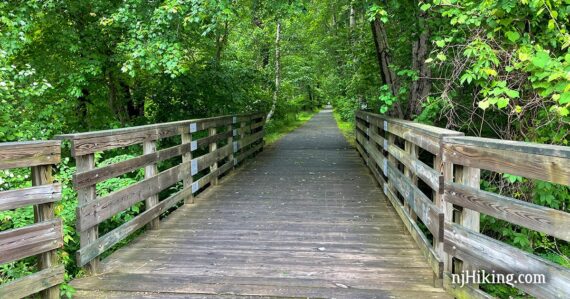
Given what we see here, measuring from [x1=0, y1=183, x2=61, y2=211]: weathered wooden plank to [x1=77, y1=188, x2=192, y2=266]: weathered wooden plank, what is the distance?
0.71 m

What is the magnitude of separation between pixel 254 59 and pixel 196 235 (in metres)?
17.3

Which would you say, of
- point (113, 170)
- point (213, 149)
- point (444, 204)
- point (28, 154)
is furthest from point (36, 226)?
point (213, 149)

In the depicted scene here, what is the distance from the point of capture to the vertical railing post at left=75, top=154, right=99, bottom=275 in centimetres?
353

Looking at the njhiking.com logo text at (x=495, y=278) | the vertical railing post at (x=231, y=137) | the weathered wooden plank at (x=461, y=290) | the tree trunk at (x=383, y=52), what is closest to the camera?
the njhiking.com logo text at (x=495, y=278)

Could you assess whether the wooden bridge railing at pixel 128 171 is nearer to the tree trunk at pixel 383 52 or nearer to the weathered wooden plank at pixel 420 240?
the weathered wooden plank at pixel 420 240

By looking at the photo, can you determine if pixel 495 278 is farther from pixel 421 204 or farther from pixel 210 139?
pixel 210 139

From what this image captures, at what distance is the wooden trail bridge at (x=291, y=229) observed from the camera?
2607 mm

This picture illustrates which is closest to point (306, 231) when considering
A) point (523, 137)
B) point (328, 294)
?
point (328, 294)

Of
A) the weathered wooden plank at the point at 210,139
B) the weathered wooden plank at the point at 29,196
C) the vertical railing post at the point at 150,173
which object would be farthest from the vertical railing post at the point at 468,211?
the weathered wooden plank at the point at 210,139

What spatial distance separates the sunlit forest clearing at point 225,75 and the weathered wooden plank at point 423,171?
0.57 meters

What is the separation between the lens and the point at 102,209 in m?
3.80

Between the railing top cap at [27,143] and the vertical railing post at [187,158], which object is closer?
the railing top cap at [27,143]

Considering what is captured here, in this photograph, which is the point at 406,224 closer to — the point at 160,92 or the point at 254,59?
the point at 160,92

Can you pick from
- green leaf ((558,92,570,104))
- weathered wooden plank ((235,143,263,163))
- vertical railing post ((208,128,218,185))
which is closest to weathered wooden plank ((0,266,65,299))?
green leaf ((558,92,570,104))
